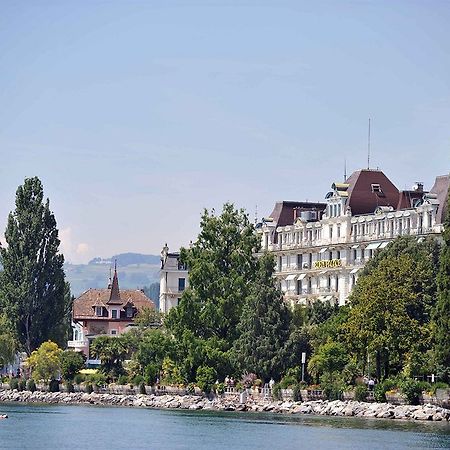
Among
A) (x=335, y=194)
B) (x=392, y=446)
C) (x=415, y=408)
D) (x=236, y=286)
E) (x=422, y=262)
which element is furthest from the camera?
(x=335, y=194)

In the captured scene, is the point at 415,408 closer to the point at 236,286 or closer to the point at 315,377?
the point at 315,377

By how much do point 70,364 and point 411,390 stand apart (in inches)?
1806

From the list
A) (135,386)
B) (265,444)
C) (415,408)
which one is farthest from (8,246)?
(265,444)

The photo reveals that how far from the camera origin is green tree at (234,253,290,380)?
367 feet

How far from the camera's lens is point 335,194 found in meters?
145

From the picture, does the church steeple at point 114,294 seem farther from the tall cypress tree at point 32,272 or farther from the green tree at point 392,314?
the green tree at point 392,314

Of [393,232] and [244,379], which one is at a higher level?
[393,232]

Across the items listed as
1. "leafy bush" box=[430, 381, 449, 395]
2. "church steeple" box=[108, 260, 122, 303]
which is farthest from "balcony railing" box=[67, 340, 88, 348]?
"leafy bush" box=[430, 381, 449, 395]

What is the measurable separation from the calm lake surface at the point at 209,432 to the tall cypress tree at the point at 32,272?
3289cm

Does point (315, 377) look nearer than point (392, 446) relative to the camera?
No

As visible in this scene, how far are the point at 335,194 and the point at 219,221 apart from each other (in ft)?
86.4

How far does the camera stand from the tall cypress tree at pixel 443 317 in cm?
9281

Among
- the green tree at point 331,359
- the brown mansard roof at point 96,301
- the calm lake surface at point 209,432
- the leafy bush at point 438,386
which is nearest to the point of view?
the calm lake surface at point 209,432

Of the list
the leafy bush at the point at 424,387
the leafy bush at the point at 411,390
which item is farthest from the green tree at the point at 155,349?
the leafy bush at the point at 424,387
